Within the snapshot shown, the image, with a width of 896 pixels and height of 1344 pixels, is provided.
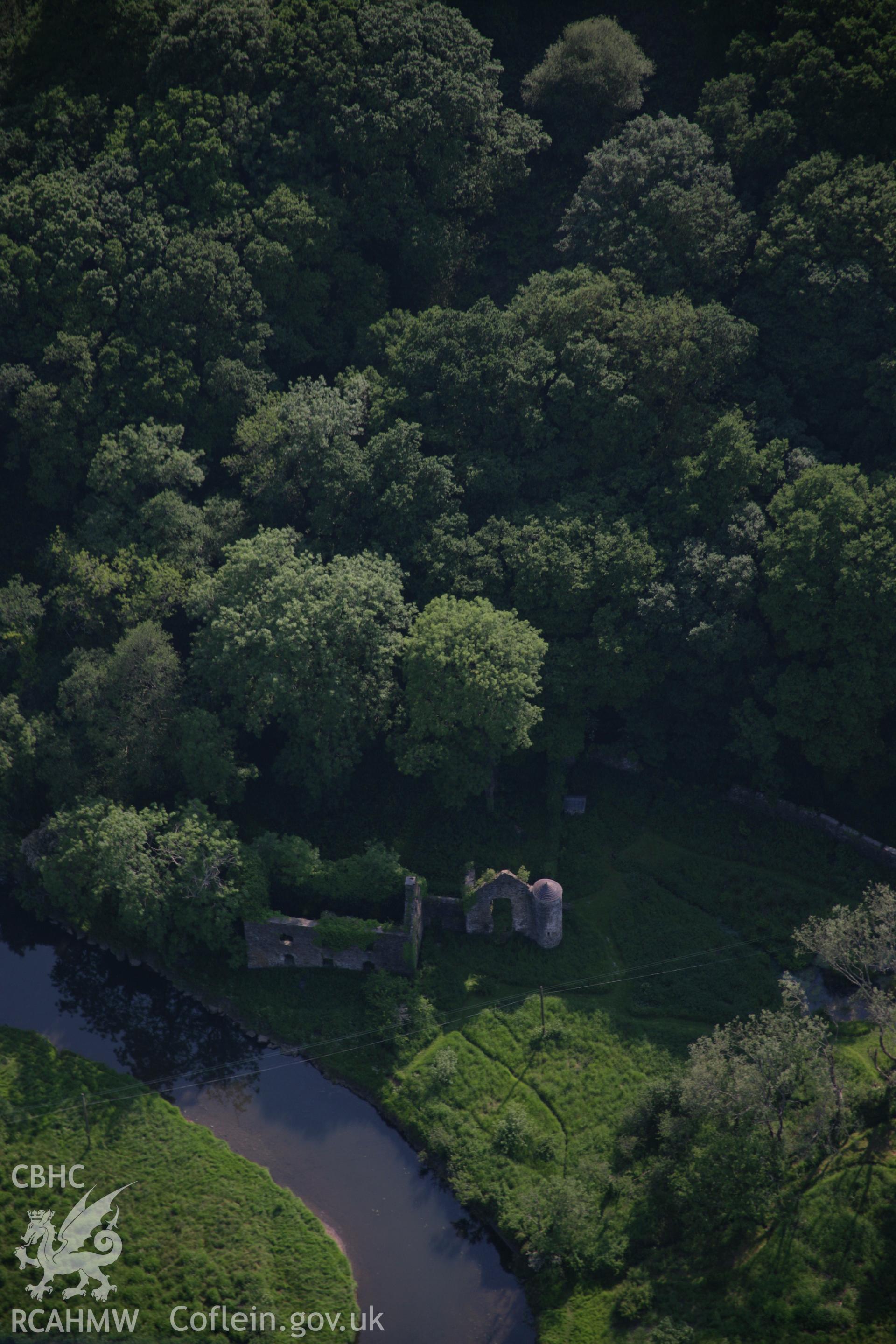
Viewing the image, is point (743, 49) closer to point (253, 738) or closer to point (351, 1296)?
point (253, 738)

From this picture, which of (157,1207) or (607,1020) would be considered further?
(607,1020)

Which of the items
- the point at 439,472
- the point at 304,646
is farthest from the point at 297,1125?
the point at 439,472

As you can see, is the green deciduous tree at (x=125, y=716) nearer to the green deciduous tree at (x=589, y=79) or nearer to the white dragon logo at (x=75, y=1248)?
the white dragon logo at (x=75, y=1248)

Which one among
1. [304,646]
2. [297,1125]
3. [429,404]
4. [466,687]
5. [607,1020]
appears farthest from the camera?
[429,404]

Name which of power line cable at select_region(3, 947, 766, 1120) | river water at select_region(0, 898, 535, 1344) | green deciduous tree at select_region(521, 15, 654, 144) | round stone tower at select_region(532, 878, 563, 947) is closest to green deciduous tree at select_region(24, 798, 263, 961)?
river water at select_region(0, 898, 535, 1344)

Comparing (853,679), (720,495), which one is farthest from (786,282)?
(853,679)

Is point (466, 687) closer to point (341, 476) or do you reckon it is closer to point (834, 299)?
point (341, 476)

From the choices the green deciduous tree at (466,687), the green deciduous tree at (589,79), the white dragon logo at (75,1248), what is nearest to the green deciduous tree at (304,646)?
the green deciduous tree at (466,687)
